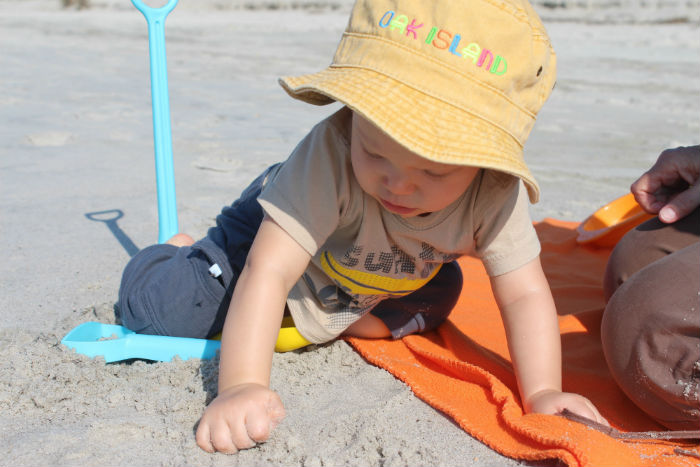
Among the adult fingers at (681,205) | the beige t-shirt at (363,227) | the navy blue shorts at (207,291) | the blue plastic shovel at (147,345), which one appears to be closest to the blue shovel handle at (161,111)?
the navy blue shorts at (207,291)

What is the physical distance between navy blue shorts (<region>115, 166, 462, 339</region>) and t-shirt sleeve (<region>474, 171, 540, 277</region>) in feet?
1.11

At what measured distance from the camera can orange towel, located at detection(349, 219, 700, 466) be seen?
1.19 meters

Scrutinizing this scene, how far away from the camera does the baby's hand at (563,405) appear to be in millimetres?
1291

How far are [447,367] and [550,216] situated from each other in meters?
1.50

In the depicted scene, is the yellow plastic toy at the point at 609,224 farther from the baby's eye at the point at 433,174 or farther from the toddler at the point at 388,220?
the baby's eye at the point at 433,174

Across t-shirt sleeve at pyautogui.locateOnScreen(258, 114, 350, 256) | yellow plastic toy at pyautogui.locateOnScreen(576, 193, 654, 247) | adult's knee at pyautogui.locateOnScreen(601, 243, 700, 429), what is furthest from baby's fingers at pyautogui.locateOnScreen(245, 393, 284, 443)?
yellow plastic toy at pyautogui.locateOnScreen(576, 193, 654, 247)

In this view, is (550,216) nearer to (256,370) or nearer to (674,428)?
(674,428)

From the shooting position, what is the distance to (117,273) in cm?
201

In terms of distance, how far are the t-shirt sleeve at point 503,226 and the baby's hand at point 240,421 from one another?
54 centimetres

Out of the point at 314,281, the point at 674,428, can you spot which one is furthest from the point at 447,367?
A: the point at 674,428

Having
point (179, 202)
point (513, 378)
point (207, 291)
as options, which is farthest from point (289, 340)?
point (179, 202)

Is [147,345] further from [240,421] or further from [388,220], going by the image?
[388,220]

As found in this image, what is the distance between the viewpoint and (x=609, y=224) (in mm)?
2453

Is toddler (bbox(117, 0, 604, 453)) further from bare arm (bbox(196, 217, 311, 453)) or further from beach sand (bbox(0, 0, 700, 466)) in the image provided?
beach sand (bbox(0, 0, 700, 466))
